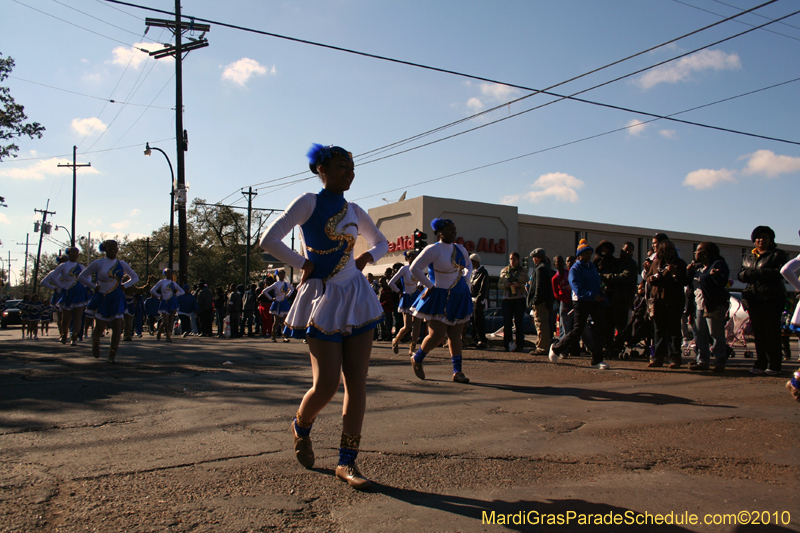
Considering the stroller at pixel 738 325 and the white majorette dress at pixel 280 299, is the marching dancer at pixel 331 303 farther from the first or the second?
the stroller at pixel 738 325

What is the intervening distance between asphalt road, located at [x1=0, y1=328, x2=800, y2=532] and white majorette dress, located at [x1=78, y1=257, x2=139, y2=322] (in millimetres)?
2057

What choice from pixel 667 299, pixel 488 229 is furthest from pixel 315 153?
pixel 488 229

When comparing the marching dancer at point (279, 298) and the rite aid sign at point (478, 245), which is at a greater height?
the rite aid sign at point (478, 245)

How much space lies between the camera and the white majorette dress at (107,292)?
9.02m

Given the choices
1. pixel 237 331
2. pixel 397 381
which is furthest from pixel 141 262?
pixel 397 381

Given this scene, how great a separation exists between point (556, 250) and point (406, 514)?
128 ft

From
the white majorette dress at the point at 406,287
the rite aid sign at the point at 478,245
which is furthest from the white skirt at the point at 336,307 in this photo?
the rite aid sign at the point at 478,245

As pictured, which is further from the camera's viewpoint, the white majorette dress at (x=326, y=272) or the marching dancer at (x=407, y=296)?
the marching dancer at (x=407, y=296)

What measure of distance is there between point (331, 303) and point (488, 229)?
3512 centimetres

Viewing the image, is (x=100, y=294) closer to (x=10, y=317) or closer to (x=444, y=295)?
(x=444, y=295)

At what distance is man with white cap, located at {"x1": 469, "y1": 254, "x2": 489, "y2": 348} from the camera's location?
1185 cm

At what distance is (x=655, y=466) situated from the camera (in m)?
3.63

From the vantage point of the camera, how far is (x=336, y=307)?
11.2 feet

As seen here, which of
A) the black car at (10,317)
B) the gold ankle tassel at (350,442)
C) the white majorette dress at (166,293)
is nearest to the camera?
the gold ankle tassel at (350,442)
